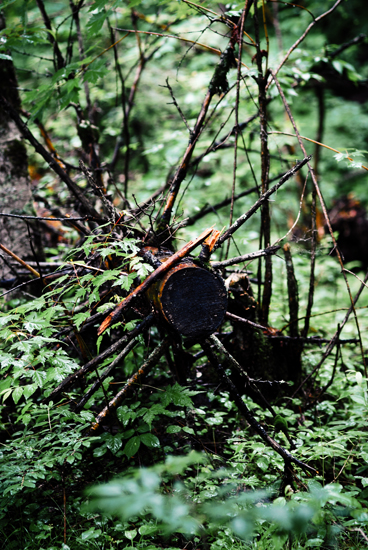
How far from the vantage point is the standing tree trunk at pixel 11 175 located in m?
2.59

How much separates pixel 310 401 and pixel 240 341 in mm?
587

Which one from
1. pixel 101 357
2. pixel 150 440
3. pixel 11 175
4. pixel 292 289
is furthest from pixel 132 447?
pixel 11 175

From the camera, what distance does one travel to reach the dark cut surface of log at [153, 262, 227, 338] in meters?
1.48

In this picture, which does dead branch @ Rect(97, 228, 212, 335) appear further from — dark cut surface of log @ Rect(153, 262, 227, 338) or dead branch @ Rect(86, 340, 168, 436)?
dead branch @ Rect(86, 340, 168, 436)

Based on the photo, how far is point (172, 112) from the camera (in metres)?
6.88

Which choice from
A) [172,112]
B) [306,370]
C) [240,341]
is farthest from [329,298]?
[172,112]

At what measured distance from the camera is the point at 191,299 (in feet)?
4.93

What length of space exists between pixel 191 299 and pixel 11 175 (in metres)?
1.97

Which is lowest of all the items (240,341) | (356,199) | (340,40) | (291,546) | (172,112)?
(291,546)

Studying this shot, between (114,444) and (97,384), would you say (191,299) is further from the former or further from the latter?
(114,444)

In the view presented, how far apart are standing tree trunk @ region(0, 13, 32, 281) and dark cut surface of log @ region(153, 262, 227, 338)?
1.58 m

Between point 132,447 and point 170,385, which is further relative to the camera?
point 170,385

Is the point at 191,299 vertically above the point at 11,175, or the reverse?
the point at 11,175

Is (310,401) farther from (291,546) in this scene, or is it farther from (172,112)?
(172,112)
